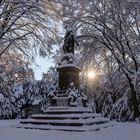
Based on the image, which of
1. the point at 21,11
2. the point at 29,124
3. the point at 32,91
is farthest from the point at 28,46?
the point at 32,91

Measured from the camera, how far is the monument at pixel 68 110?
14.0m

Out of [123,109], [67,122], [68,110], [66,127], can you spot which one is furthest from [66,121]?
[123,109]

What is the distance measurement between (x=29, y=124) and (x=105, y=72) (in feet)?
46.6

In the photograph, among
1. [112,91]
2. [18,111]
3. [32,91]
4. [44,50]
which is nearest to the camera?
[44,50]

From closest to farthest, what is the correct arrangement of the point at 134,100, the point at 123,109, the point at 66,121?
the point at 66,121, the point at 134,100, the point at 123,109

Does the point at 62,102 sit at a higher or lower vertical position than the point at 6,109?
lower

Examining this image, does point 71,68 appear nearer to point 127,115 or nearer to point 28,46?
point 28,46

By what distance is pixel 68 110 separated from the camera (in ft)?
50.3

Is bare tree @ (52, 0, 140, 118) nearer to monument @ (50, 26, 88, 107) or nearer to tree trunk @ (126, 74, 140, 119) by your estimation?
tree trunk @ (126, 74, 140, 119)

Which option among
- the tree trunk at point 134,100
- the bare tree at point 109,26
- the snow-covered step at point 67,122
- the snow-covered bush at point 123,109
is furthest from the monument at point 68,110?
the snow-covered bush at point 123,109

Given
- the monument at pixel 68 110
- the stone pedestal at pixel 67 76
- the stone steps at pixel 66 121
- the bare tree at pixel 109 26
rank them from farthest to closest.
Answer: the bare tree at pixel 109 26
the stone pedestal at pixel 67 76
the monument at pixel 68 110
the stone steps at pixel 66 121

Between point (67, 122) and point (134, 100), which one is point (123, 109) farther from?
point (67, 122)

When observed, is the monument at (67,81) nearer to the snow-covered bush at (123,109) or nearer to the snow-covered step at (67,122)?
the snow-covered step at (67,122)

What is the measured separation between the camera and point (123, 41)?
23172 mm
